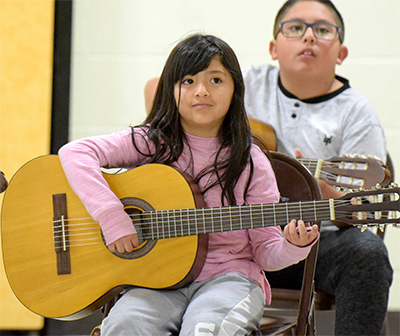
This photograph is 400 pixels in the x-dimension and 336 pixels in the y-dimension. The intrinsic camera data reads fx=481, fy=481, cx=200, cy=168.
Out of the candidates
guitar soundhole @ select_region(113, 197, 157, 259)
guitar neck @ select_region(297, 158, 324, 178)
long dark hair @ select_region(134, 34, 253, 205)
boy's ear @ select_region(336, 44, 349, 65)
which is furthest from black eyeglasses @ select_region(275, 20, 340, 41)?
guitar soundhole @ select_region(113, 197, 157, 259)

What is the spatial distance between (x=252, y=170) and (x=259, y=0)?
1.64 m

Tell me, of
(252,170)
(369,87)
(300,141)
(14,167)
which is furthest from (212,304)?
(369,87)

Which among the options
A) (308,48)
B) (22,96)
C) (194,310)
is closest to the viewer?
(194,310)

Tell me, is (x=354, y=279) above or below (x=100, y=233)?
below

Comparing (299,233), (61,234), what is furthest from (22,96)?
(299,233)

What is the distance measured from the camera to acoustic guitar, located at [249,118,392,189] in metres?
1.46

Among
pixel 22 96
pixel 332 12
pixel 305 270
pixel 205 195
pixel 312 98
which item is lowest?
pixel 305 270

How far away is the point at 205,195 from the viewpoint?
4.39 ft

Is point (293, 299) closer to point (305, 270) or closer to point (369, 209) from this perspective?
point (305, 270)

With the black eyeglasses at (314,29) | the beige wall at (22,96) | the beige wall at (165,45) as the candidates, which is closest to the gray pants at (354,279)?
the black eyeglasses at (314,29)

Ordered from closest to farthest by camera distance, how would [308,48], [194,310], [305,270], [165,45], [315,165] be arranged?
[194,310] < [305,270] < [315,165] < [308,48] < [165,45]

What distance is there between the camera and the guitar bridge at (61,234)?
1287 mm

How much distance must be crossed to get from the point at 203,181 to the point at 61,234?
413 millimetres

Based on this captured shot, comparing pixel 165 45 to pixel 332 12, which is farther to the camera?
pixel 165 45
